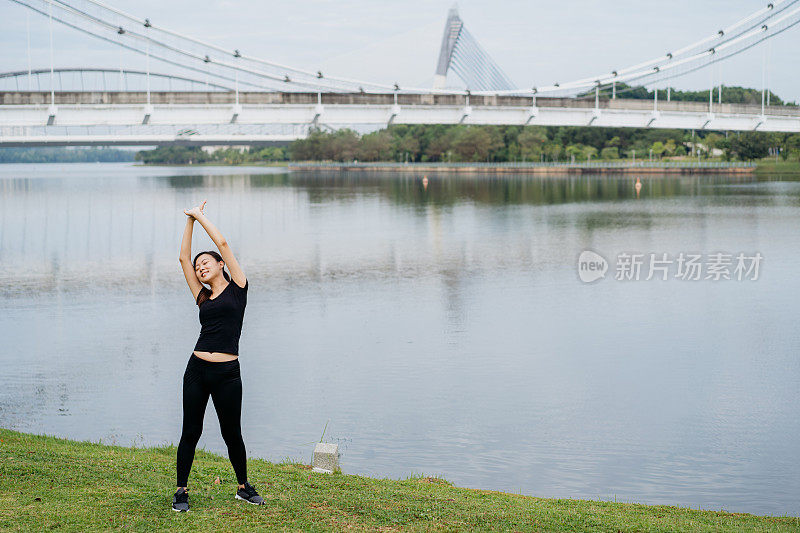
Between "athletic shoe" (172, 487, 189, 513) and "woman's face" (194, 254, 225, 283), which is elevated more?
"woman's face" (194, 254, 225, 283)

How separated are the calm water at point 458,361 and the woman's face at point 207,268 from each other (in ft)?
16.2

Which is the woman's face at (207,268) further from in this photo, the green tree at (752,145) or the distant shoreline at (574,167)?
the green tree at (752,145)

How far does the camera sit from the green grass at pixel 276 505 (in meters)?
6.77

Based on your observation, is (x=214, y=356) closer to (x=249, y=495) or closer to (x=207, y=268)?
(x=207, y=268)

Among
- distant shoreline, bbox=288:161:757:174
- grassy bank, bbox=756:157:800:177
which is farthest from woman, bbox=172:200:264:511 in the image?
grassy bank, bbox=756:157:800:177

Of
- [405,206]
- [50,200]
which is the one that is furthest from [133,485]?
[50,200]

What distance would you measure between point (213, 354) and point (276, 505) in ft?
4.62

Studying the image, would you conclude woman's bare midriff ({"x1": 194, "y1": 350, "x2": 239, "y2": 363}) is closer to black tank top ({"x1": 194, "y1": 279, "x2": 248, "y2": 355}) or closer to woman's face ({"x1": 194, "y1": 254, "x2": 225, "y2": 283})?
black tank top ({"x1": 194, "y1": 279, "x2": 248, "y2": 355})

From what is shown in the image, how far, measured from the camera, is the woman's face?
689 cm

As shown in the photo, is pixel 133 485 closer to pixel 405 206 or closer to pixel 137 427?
pixel 137 427

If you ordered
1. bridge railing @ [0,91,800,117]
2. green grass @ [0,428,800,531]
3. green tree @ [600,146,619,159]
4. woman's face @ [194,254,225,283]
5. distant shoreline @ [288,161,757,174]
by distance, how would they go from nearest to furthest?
green grass @ [0,428,800,531] → woman's face @ [194,254,225,283] → bridge railing @ [0,91,800,117] → distant shoreline @ [288,161,757,174] → green tree @ [600,146,619,159]

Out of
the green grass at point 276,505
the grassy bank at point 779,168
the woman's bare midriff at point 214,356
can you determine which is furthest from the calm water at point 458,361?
the grassy bank at point 779,168

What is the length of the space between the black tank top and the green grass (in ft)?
4.33

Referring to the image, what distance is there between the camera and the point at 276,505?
723 cm
